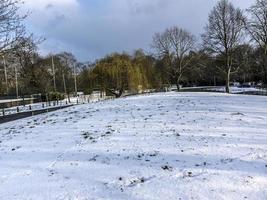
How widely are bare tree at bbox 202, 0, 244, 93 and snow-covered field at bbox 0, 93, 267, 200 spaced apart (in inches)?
1585

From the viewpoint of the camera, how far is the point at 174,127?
12891 millimetres

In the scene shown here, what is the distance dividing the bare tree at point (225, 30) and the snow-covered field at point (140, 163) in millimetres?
40249

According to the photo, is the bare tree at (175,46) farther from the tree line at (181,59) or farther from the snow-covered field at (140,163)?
the snow-covered field at (140,163)

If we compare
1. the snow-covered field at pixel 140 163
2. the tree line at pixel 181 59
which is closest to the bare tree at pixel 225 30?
the tree line at pixel 181 59

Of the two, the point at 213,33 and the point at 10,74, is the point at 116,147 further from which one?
the point at 213,33

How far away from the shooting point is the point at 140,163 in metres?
8.24

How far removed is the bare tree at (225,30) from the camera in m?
51.2

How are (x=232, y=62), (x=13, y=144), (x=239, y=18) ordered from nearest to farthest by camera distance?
(x=13, y=144) < (x=239, y=18) < (x=232, y=62)

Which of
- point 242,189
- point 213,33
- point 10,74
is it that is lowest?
point 242,189

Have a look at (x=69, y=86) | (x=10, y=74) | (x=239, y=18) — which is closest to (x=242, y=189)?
(x=10, y=74)

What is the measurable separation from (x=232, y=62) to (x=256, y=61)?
20.5 ft

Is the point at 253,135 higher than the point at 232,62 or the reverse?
the reverse

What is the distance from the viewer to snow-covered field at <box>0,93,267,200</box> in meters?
6.58

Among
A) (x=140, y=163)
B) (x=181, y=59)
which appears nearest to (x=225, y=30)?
(x=181, y=59)
